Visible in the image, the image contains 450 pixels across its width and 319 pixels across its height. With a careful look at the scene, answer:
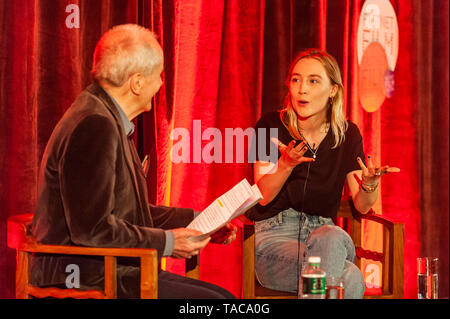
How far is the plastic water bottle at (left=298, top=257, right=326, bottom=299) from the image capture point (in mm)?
1674

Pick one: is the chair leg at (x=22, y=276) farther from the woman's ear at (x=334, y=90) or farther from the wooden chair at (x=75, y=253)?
the woman's ear at (x=334, y=90)

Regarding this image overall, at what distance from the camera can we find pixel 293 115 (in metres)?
2.23

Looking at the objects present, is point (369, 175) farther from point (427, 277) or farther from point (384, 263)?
point (427, 277)

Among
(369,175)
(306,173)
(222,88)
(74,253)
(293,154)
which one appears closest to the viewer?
(74,253)

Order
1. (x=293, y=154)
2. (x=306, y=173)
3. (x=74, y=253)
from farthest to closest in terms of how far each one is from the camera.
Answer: (x=306, y=173) → (x=293, y=154) → (x=74, y=253)

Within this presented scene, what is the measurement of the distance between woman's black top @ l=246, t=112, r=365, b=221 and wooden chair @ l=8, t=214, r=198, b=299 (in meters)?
0.70

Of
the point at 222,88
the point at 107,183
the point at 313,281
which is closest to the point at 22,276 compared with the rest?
the point at 107,183

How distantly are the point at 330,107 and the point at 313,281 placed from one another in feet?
2.67

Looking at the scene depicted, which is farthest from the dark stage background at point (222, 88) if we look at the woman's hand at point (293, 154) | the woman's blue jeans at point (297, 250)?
the woman's hand at point (293, 154)

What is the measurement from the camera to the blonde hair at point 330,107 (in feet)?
7.16

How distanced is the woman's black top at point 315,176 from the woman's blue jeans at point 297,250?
36mm

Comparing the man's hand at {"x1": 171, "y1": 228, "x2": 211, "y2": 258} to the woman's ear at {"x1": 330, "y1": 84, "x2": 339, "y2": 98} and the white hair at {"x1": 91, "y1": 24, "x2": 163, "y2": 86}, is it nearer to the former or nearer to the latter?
the white hair at {"x1": 91, "y1": 24, "x2": 163, "y2": 86}

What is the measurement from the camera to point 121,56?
5.64 feet

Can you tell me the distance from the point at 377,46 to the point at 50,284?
187 cm
